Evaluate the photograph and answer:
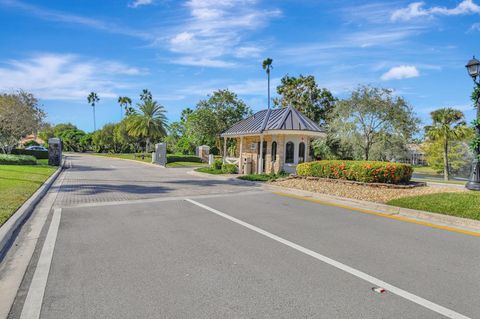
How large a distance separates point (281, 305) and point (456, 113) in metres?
48.5

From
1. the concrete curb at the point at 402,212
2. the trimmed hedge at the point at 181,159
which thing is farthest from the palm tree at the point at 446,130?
the concrete curb at the point at 402,212

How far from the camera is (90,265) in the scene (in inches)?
186

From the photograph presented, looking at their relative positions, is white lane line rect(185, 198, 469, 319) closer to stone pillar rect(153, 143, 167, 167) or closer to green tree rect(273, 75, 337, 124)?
stone pillar rect(153, 143, 167, 167)

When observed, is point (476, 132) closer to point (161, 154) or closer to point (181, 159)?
point (161, 154)

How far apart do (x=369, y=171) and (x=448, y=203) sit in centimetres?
434

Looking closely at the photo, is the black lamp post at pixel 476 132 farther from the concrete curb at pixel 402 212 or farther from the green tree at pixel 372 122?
the green tree at pixel 372 122

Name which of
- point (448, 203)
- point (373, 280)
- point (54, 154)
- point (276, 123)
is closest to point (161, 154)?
point (54, 154)

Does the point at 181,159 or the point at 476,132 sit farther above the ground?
the point at 476,132

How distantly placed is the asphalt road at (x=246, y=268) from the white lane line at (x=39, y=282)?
19mm

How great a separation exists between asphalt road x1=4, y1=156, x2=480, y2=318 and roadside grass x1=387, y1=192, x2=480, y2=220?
1.41 meters

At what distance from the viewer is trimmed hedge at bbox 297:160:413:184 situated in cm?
1270

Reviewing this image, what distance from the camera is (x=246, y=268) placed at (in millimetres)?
4637

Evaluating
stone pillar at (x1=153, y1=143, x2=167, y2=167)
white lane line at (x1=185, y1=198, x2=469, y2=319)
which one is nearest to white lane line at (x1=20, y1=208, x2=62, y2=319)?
white lane line at (x1=185, y1=198, x2=469, y2=319)

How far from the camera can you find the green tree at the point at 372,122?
29.1 meters
